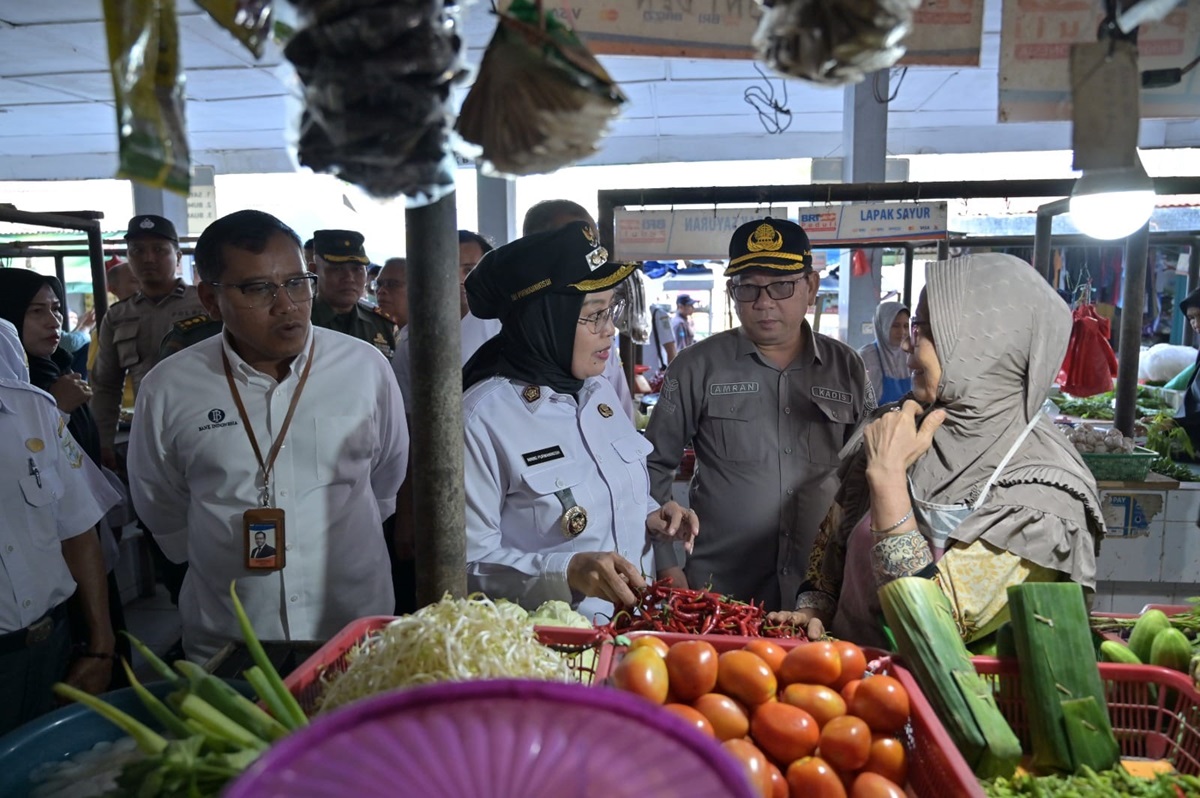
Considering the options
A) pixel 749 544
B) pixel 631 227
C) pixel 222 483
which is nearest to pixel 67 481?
pixel 222 483

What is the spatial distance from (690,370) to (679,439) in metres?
0.30

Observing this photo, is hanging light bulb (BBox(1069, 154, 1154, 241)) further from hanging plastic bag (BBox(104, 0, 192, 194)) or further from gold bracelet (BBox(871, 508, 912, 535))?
hanging plastic bag (BBox(104, 0, 192, 194))

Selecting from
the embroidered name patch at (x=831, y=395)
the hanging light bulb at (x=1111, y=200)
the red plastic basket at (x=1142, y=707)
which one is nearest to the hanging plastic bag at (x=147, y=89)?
the hanging light bulb at (x=1111, y=200)

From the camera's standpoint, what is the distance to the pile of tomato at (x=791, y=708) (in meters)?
1.33

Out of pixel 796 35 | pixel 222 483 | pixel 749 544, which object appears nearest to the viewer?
pixel 796 35

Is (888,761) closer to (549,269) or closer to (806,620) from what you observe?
(806,620)

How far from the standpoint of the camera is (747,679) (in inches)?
56.8

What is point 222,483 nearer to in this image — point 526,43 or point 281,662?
point 281,662

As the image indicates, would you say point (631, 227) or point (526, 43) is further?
point (631, 227)

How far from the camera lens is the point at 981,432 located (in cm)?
204

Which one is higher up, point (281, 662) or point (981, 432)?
point (981, 432)

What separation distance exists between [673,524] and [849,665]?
110cm

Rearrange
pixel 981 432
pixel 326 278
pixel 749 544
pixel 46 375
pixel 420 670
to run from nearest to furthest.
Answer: pixel 420 670, pixel 981 432, pixel 749 544, pixel 46 375, pixel 326 278

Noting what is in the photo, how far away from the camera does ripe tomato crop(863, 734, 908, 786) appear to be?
4.44 feet
